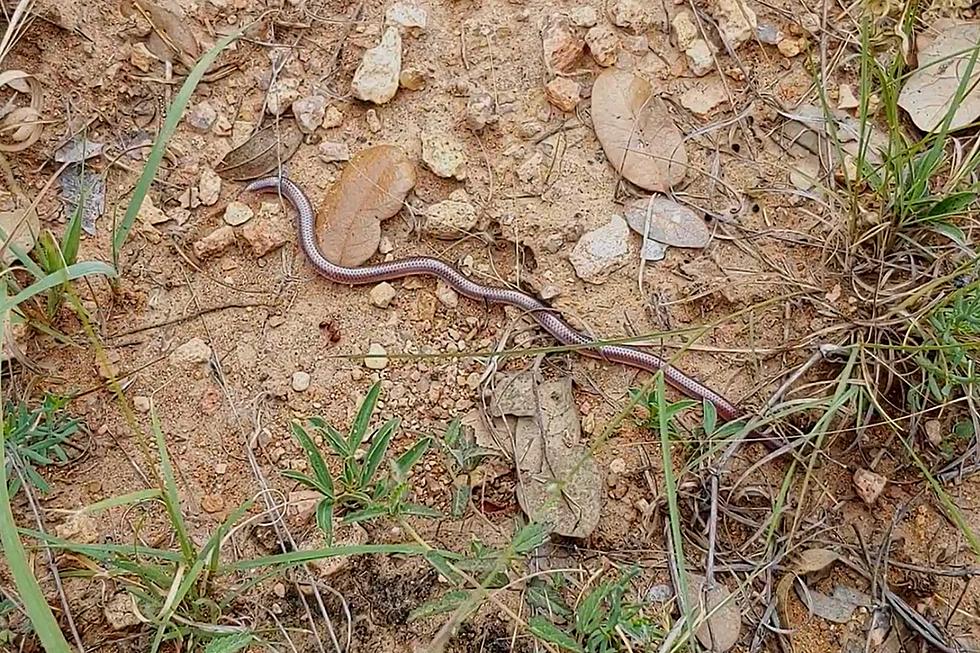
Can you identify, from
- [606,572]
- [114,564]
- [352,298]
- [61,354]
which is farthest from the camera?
[352,298]

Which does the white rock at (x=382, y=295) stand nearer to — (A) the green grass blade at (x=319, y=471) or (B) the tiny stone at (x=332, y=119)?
(B) the tiny stone at (x=332, y=119)

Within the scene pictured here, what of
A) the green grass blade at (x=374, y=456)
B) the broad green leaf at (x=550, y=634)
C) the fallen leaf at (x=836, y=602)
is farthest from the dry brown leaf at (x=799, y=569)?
the green grass blade at (x=374, y=456)

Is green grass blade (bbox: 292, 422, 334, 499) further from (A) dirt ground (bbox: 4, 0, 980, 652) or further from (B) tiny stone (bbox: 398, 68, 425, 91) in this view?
(B) tiny stone (bbox: 398, 68, 425, 91)

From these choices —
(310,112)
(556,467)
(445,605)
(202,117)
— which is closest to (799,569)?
(556,467)

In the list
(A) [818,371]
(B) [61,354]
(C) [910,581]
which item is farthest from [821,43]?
(B) [61,354]

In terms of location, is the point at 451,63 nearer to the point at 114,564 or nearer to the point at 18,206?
the point at 18,206
